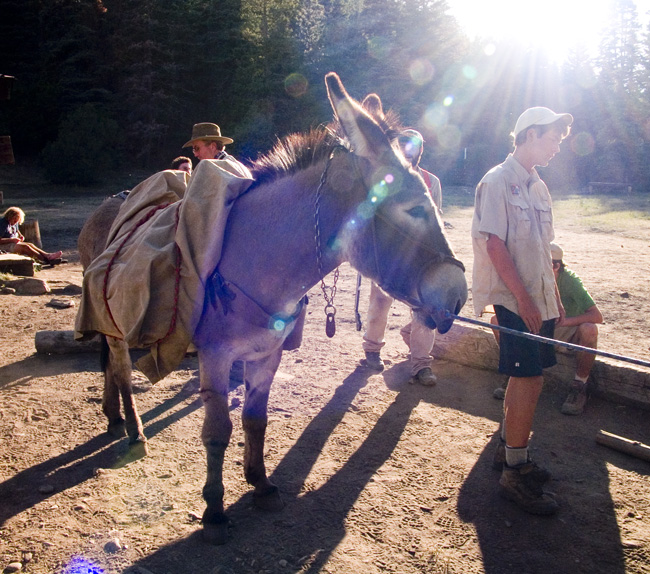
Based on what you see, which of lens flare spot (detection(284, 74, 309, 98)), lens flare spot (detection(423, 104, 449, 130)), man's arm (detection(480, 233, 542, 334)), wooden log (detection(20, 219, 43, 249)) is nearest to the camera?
man's arm (detection(480, 233, 542, 334))

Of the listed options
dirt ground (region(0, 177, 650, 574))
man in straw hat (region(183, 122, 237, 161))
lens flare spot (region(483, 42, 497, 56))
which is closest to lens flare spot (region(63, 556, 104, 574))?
dirt ground (region(0, 177, 650, 574))

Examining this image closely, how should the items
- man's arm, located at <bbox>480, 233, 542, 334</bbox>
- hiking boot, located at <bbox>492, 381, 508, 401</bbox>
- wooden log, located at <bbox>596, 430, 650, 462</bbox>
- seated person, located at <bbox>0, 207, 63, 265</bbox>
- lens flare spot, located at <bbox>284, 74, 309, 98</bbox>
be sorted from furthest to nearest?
lens flare spot, located at <bbox>284, 74, 309, 98</bbox>
seated person, located at <bbox>0, 207, 63, 265</bbox>
hiking boot, located at <bbox>492, 381, 508, 401</bbox>
wooden log, located at <bbox>596, 430, 650, 462</bbox>
man's arm, located at <bbox>480, 233, 542, 334</bbox>

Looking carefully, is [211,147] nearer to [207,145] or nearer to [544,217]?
[207,145]

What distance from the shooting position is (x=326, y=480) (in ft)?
11.4

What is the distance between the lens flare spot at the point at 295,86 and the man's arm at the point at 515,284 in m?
28.8

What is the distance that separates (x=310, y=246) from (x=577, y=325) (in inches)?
113

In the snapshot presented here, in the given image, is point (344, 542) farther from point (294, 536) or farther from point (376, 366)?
point (376, 366)

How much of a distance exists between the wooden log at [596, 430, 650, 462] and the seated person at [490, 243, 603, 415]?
470 mm

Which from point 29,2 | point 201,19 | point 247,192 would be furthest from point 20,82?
point 247,192

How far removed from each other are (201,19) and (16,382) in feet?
108

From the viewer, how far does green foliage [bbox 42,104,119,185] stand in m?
23.3

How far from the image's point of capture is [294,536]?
9.48 ft

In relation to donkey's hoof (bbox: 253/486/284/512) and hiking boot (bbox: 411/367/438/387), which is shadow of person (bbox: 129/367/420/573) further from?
hiking boot (bbox: 411/367/438/387)

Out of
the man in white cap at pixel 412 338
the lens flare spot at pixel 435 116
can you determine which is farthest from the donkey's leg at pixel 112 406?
the lens flare spot at pixel 435 116
